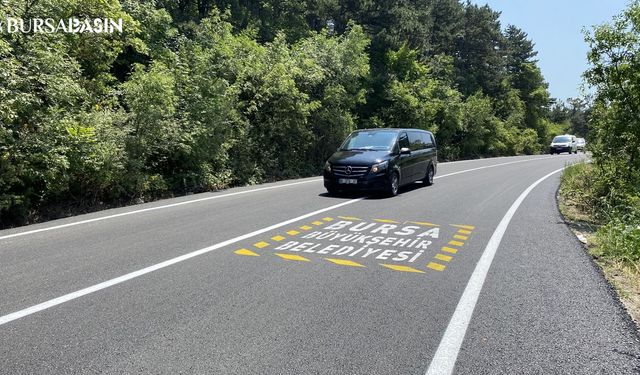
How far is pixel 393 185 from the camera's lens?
13164mm

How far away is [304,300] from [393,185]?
28.3ft

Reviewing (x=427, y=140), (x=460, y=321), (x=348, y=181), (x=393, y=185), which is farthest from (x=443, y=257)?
(x=427, y=140)

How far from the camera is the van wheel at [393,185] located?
12965 millimetres

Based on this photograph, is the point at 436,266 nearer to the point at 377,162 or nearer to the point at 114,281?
the point at 114,281

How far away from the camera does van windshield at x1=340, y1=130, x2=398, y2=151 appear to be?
13812 mm

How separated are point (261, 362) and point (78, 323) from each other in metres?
1.73

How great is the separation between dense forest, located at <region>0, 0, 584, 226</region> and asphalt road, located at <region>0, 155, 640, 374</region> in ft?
5.60

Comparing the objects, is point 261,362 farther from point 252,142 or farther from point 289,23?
point 289,23

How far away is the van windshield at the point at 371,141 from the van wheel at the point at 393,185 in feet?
2.85

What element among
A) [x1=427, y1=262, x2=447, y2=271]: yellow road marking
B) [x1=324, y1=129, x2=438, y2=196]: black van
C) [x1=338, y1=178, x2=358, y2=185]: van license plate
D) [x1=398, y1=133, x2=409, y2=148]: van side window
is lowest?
[x1=427, y1=262, x2=447, y2=271]: yellow road marking

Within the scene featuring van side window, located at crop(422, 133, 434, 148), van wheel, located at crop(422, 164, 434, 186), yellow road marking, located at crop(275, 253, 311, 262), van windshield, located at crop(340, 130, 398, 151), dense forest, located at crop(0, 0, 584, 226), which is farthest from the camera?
van side window, located at crop(422, 133, 434, 148)

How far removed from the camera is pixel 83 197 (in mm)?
10812

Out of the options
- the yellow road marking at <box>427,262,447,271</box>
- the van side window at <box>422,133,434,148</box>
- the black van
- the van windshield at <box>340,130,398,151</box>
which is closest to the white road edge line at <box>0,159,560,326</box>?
the yellow road marking at <box>427,262,447,271</box>

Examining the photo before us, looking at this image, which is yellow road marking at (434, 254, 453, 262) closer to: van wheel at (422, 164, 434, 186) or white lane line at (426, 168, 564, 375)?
white lane line at (426, 168, 564, 375)
